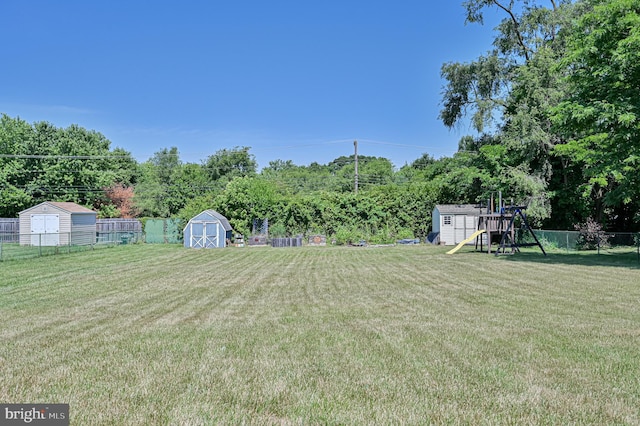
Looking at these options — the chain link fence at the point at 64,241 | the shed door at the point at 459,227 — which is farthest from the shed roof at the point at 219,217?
the shed door at the point at 459,227

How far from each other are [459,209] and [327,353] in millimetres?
28807

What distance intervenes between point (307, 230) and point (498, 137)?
1536 cm

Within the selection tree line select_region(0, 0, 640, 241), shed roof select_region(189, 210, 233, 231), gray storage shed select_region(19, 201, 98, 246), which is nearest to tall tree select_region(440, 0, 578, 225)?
tree line select_region(0, 0, 640, 241)

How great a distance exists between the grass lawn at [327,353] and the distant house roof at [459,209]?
67.0 feet

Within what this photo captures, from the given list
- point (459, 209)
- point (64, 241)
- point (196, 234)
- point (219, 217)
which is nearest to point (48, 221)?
point (64, 241)

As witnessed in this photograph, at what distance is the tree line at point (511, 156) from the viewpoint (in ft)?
57.1

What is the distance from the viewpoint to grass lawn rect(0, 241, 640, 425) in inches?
151

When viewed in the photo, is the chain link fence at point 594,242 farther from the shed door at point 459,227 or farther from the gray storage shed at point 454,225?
the shed door at point 459,227

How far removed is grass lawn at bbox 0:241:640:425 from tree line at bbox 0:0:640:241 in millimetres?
9214

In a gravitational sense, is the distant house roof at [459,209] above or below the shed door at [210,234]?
above

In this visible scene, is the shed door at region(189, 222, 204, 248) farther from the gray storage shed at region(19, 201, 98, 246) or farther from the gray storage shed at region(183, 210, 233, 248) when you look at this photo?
the gray storage shed at region(19, 201, 98, 246)

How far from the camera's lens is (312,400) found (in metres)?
4.01

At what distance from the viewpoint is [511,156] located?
29.9 meters

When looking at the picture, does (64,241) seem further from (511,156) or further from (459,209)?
(511,156)
